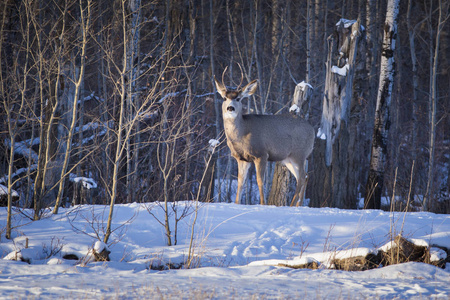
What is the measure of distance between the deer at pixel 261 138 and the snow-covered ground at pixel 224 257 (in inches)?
53.2

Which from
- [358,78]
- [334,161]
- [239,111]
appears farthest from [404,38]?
[239,111]

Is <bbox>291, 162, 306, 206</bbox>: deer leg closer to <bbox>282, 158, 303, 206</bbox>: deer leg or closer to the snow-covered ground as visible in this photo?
<bbox>282, 158, 303, 206</bbox>: deer leg

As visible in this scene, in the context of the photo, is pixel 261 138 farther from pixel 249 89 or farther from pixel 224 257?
pixel 224 257

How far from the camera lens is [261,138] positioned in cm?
833

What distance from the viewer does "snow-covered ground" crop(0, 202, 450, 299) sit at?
11.5ft

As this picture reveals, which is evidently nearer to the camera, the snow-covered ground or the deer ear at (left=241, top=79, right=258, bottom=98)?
the snow-covered ground

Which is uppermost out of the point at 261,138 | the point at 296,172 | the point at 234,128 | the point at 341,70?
the point at 341,70

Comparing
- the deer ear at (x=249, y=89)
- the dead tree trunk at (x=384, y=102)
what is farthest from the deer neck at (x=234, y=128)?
the dead tree trunk at (x=384, y=102)

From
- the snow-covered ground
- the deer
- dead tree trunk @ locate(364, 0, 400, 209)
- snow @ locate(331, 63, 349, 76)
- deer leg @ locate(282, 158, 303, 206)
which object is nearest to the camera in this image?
the snow-covered ground

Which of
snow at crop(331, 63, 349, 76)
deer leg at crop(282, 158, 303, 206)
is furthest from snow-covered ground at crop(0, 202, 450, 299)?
snow at crop(331, 63, 349, 76)

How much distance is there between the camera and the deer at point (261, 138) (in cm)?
813

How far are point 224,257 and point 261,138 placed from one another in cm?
351

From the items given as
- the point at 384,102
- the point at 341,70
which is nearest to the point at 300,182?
the point at 341,70

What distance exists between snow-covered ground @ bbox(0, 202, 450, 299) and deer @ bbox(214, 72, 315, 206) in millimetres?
1351
